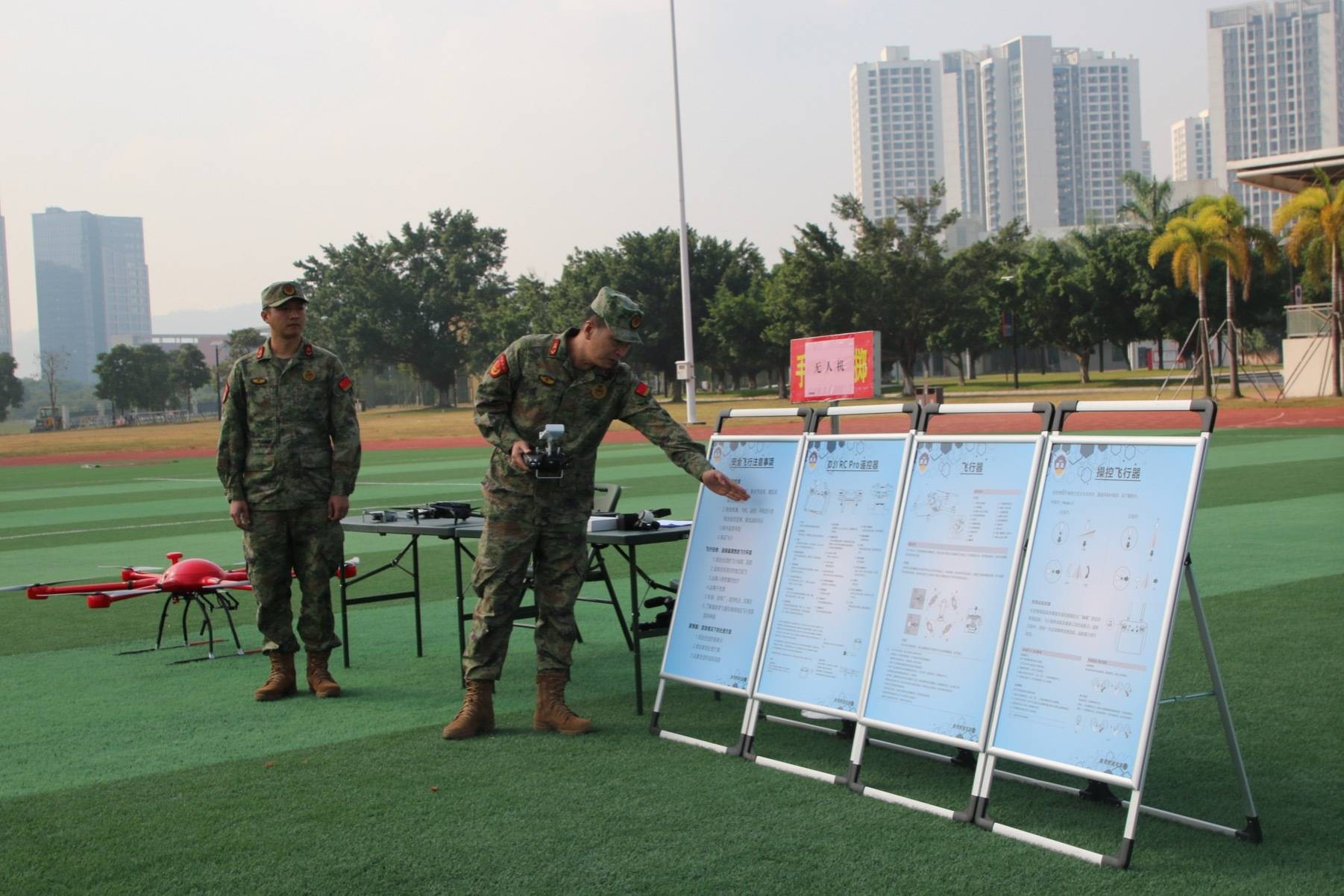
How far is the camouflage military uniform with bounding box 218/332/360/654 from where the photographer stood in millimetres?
6934

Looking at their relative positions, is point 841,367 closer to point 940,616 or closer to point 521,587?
point 521,587

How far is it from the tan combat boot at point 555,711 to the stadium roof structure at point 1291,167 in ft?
136

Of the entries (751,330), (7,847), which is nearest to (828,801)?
(7,847)

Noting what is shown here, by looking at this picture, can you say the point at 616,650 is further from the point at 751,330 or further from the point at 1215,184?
the point at 1215,184

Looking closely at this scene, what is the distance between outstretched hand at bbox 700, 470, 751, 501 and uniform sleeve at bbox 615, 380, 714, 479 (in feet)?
0.13

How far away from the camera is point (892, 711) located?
4.93 meters

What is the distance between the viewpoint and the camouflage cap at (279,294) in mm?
6953

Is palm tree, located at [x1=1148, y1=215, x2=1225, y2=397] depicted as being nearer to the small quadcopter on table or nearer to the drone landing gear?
the drone landing gear

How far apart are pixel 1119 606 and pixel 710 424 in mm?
38391

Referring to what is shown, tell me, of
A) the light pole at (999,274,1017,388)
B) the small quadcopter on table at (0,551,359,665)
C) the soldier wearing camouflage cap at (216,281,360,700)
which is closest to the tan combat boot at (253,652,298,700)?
the soldier wearing camouflage cap at (216,281,360,700)

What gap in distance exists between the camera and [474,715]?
236 inches

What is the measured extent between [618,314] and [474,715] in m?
1.89

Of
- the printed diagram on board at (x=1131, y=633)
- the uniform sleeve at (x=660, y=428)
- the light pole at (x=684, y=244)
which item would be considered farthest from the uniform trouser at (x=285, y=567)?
the light pole at (x=684, y=244)

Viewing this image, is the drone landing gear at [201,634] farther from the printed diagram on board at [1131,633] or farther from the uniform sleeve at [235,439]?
the printed diagram on board at [1131,633]
